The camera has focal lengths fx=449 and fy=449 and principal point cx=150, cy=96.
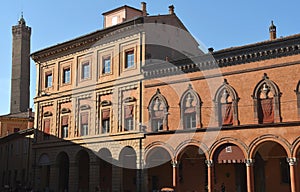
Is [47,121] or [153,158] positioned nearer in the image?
[153,158]

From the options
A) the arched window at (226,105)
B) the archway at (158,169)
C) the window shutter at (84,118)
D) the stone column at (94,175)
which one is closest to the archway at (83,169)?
the stone column at (94,175)

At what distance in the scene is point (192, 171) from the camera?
3247 cm

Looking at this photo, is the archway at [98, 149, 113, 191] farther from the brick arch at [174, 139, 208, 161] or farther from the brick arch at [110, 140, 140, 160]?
the brick arch at [174, 139, 208, 161]

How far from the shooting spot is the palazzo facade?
26688 millimetres

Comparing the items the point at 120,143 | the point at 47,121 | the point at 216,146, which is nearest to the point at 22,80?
the point at 47,121

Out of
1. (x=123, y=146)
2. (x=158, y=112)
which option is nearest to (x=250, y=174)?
(x=158, y=112)

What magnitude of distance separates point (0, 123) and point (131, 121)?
110 feet

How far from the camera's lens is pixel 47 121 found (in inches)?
1597

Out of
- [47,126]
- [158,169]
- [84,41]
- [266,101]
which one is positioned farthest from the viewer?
[47,126]

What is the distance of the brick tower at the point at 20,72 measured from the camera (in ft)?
247

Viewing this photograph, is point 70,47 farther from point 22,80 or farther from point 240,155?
point 22,80

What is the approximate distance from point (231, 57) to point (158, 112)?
22.4ft

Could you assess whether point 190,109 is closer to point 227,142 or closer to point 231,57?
point 227,142

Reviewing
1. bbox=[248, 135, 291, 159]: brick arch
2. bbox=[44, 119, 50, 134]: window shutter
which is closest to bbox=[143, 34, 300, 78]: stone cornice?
bbox=[248, 135, 291, 159]: brick arch
